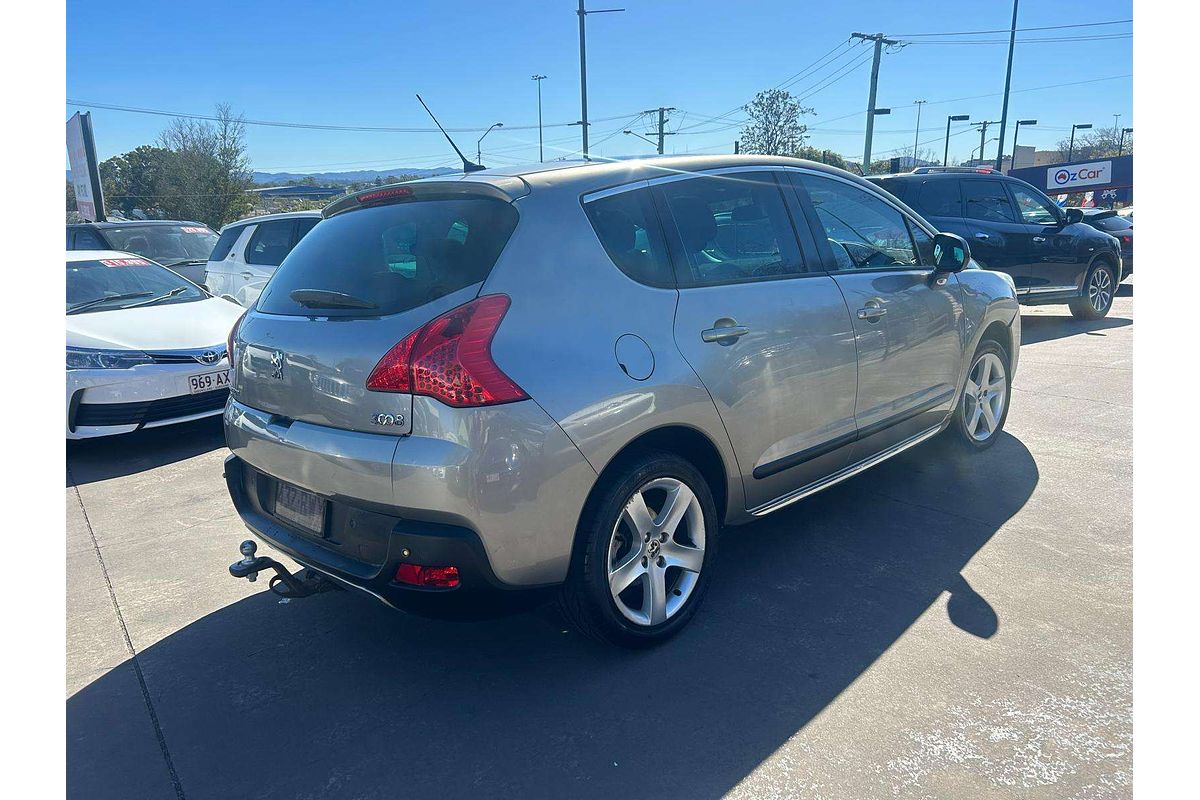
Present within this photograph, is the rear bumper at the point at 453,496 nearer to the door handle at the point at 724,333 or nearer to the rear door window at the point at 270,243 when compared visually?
the door handle at the point at 724,333

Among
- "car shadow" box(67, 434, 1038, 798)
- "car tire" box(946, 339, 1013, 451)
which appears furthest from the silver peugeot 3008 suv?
"car tire" box(946, 339, 1013, 451)

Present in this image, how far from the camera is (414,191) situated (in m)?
2.99

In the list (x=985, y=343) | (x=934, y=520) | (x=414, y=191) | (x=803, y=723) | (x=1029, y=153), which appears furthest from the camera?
(x=1029, y=153)

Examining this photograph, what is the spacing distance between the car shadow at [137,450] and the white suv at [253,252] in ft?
8.48

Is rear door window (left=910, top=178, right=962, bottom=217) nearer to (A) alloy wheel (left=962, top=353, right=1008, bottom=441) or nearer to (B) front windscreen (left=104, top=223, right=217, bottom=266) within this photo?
(A) alloy wheel (left=962, top=353, right=1008, bottom=441)

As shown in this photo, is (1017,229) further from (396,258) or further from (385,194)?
(396,258)

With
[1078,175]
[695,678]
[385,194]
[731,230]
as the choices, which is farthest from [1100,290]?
[1078,175]

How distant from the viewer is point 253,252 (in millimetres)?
9406

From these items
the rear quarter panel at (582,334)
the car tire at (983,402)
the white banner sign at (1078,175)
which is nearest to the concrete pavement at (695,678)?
the car tire at (983,402)

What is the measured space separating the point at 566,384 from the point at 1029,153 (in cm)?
7099

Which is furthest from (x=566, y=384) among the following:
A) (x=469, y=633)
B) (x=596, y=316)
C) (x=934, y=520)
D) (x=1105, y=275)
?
(x=1105, y=275)

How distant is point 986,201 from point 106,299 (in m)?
10.1

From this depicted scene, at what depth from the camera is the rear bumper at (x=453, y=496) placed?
7.79 feet
